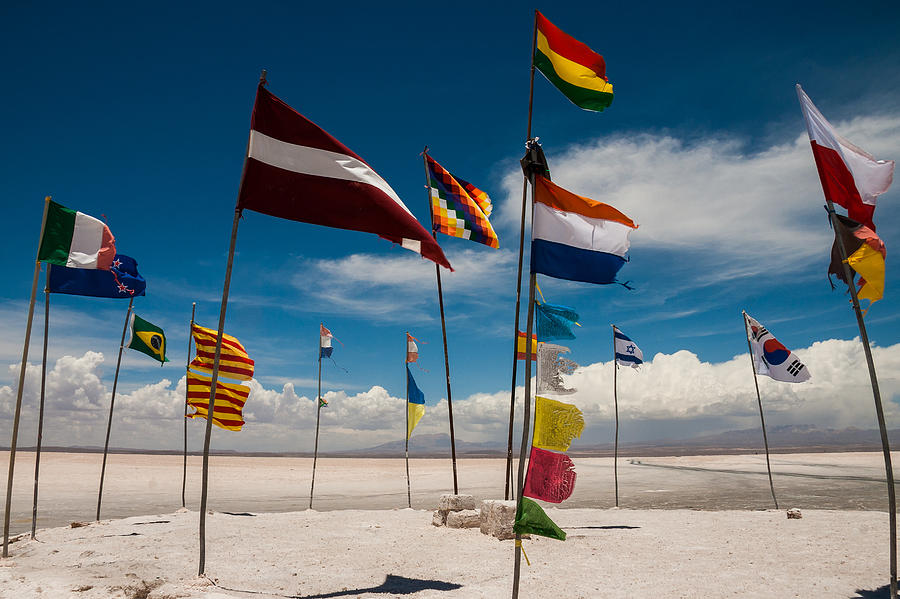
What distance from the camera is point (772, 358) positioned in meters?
18.8

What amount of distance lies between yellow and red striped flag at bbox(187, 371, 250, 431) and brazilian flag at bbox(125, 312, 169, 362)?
169cm

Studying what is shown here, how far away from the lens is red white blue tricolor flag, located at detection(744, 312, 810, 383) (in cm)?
1811

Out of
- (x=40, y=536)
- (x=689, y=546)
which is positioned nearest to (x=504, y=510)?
(x=689, y=546)

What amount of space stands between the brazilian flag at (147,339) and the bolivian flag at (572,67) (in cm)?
1458

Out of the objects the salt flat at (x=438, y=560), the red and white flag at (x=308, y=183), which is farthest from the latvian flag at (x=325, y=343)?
the red and white flag at (x=308, y=183)

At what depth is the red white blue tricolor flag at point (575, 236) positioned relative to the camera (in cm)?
729

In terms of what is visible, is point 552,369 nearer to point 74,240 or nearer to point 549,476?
point 549,476

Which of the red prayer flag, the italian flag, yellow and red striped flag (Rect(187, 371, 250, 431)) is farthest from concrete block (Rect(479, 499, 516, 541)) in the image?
the italian flag

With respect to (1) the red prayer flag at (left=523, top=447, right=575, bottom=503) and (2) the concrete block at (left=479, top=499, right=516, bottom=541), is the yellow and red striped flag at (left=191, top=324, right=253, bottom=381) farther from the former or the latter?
(1) the red prayer flag at (left=523, top=447, right=575, bottom=503)

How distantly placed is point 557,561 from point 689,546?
3.75 m

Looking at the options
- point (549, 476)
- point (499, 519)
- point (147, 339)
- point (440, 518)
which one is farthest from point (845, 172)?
point (147, 339)

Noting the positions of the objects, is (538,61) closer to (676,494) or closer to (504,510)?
(504,510)

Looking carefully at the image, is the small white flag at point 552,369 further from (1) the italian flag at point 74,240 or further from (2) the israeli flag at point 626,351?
(2) the israeli flag at point 626,351

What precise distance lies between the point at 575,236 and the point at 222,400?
1151 centimetres
